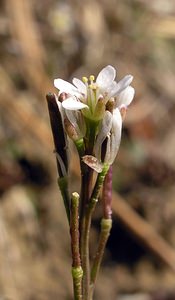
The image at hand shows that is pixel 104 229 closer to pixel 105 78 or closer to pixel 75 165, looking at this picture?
pixel 105 78

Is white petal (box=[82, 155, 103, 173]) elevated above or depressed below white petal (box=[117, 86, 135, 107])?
below

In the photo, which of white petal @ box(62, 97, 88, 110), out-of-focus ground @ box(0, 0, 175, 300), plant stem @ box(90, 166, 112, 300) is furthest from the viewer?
out-of-focus ground @ box(0, 0, 175, 300)

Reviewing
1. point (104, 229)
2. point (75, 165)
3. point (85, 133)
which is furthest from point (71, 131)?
point (75, 165)

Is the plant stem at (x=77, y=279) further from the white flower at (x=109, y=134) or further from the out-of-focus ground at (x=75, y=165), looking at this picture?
the out-of-focus ground at (x=75, y=165)

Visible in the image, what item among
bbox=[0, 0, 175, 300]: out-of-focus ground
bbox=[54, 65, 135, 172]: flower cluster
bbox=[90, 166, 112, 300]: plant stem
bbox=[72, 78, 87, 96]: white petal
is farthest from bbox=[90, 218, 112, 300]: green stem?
bbox=[0, 0, 175, 300]: out-of-focus ground

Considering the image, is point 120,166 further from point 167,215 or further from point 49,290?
point 49,290

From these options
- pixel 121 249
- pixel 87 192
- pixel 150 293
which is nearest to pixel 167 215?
pixel 121 249

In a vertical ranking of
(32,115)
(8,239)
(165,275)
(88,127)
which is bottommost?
(165,275)

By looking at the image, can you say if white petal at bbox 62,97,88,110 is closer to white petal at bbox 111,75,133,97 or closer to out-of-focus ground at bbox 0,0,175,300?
white petal at bbox 111,75,133,97
